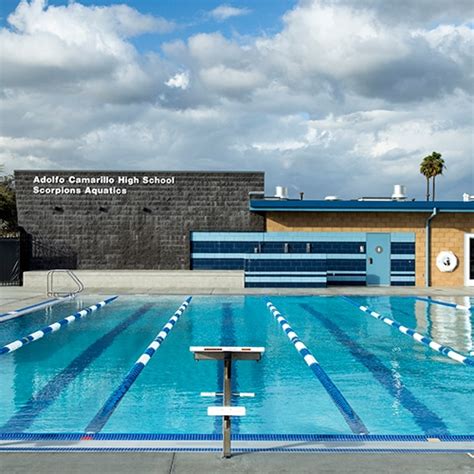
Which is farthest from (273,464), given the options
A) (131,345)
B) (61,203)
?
(61,203)

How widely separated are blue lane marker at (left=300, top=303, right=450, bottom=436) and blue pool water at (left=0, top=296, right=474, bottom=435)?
A: 0.6 inches

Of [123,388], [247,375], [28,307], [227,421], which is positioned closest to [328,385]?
[247,375]

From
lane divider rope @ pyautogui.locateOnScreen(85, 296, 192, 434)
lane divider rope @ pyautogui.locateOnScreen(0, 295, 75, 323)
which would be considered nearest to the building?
lane divider rope @ pyautogui.locateOnScreen(0, 295, 75, 323)

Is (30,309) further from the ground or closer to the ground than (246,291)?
closer to the ground

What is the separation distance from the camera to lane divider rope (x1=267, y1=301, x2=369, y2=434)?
629cm

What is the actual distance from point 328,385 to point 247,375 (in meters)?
1.26

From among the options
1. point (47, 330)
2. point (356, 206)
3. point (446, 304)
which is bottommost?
point (47, 330)

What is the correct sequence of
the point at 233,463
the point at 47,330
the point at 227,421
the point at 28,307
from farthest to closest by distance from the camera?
1. the point at 28,307
2. the point at 47,330
3. the point at 227,421
4. the point at 233,463

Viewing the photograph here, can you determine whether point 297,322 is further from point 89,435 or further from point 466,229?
point 466,229

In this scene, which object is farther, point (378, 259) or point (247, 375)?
point (378, 259)

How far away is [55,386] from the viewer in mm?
8047

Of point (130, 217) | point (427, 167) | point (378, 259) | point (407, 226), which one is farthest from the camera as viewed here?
point (427, 167)

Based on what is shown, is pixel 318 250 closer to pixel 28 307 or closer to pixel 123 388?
pixel 28 307

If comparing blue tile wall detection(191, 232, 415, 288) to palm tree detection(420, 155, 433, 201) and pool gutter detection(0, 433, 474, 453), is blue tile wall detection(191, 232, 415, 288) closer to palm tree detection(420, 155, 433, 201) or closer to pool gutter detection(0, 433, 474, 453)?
pool gutter detection(0, 433, 474, 453)
